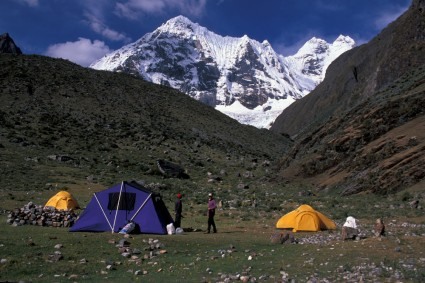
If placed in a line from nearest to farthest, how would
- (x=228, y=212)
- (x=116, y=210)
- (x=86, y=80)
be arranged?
(x=116, y=210)
(x=228, y=212)
(x=86, y=80)

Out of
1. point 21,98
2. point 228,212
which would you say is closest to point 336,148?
point 228,212

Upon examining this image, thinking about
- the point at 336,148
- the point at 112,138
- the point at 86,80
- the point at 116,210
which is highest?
the point at 86,80

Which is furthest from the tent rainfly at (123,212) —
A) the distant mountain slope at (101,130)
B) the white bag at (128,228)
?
the distant mountain slope at (101,130)

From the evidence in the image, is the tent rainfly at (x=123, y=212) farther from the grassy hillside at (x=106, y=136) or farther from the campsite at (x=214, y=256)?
the grassy hillside at (x=106, y=136)

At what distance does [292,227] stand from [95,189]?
21.3 meters

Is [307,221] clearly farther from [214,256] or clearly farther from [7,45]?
[7,45]

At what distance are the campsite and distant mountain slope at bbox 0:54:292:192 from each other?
21.5 m

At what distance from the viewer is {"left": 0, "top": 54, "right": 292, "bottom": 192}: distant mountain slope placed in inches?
1997

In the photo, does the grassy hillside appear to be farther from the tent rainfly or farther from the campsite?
the campsite

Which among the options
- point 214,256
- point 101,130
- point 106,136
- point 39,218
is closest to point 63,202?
point 39,218

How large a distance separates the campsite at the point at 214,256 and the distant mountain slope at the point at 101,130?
21463 millimetres

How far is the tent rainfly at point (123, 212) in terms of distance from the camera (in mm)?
20578

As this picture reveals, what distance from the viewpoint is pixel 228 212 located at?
3106 centimetres

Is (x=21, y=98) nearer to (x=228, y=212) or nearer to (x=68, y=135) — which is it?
(x=68, y=135)
